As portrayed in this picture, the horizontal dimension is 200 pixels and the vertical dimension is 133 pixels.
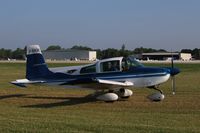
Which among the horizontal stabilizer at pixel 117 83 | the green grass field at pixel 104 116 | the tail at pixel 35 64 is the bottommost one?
the green grass field at pixel 104 116

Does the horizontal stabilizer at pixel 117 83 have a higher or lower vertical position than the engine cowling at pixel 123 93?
higher

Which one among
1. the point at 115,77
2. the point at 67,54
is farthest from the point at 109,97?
the point at 67,54

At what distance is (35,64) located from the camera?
18.6 metres

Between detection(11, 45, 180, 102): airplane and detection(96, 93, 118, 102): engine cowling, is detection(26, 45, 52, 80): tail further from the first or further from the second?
detection(96, 93, 118, 102): engine cowling

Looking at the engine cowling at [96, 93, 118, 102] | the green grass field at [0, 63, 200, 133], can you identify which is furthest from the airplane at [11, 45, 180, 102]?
the green grass field at [0, 63, 200, 133]

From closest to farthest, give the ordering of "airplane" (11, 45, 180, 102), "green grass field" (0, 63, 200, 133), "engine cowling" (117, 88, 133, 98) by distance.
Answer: "green grass field" (0, 63, 200, 133) → "airplane" (11, 45, 180, 102) → "engine cowling" (117, 88, 133, 98)

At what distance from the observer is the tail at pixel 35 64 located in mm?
18469

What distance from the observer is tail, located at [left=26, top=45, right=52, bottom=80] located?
1847 cm

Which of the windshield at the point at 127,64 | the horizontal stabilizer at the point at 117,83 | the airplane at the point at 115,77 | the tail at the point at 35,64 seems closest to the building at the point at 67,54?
the tail at the point at 35,64

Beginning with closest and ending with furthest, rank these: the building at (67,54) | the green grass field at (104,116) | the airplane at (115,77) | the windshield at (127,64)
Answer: the green grass field at (104,116)
the airplane at (115,77)
the windshield at (127,64)
the building at (67,54)

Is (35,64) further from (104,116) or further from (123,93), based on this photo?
(104,116)

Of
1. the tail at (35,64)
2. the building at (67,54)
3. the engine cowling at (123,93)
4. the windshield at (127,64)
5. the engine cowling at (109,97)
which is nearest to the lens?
the engine cowling at (109,97)

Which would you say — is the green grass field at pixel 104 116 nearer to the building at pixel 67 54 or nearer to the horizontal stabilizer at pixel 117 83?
the horizontal stabilizer at pixel 117 83

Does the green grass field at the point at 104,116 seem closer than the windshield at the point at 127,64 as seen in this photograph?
Yes
